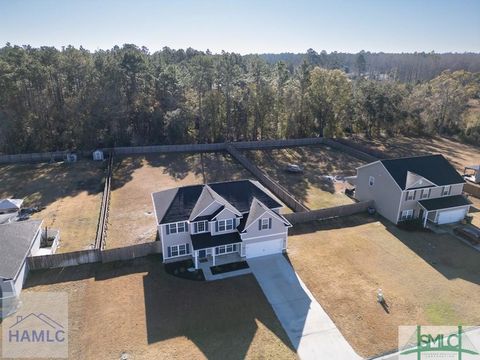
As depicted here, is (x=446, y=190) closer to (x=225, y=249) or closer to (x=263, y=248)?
(x=263, y=248)

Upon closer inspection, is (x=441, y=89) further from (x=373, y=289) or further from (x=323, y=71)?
(x=373, y=289)

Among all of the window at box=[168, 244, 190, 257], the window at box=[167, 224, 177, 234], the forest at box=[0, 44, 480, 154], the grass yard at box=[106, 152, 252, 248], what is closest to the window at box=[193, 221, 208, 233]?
the window at box=[167, 224, 177, 234]

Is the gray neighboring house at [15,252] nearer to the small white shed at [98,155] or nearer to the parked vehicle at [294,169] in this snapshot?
the small white shed at [98,155]

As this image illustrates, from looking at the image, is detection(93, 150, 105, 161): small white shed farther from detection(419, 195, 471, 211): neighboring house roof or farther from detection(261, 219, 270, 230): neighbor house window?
detection(419, 195, 471, 211): neighboring house roof

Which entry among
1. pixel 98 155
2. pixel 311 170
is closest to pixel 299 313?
pixel 311 170

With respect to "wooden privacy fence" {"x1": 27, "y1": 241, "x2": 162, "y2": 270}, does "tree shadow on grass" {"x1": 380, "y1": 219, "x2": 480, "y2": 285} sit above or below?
below

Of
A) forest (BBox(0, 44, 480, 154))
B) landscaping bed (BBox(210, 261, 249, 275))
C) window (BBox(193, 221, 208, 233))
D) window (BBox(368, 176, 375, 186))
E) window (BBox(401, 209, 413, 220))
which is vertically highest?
forest (BBox(0, 44, 480, 154))

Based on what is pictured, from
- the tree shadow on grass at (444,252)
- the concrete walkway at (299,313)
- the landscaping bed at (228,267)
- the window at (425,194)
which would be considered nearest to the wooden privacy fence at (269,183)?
the tree shadow on grass at (444,252)

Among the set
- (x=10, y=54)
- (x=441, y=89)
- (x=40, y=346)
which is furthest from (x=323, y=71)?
(x=40, y=346)
